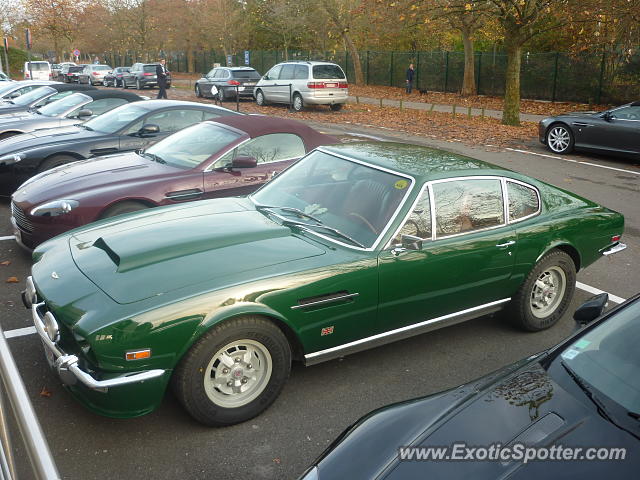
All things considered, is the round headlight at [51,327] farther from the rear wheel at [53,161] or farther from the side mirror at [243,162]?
the rear wheel at [53,161]

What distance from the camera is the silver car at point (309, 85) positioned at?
23816 millimetres

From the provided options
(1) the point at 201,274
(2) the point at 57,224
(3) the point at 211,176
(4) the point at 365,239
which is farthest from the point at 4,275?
(4) the point at 365,239

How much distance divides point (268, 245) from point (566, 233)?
2.66 metres

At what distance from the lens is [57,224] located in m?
6.10

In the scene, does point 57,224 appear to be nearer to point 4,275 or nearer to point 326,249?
point 4,275

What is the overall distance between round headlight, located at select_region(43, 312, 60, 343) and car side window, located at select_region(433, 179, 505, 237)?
2.65 m

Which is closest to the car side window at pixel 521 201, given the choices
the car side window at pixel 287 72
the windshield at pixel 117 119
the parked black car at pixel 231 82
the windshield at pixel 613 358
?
the windshield at pixel 613 358

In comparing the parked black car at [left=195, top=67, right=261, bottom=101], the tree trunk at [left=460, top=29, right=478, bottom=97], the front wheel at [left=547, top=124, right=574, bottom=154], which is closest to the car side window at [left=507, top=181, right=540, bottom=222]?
the front wheel at [left=547, top=124, right=574, bottom=154]

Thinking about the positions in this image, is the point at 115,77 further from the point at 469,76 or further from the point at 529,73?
the point at 529,73

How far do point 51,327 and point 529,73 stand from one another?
28687mm

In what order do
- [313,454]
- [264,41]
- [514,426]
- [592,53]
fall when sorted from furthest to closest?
[264,41]
[592,53]
[313,454]
[514,426]

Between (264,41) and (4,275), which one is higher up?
(264,41)

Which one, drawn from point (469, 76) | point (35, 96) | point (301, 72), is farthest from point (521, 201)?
point (469, 76)

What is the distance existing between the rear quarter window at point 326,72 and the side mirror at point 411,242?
20.6 metres
